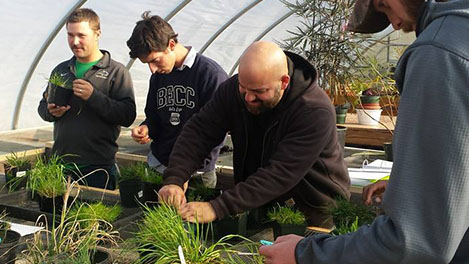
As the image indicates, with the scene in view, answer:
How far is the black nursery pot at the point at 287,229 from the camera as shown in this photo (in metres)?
1.69

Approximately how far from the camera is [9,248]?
4.59 ft

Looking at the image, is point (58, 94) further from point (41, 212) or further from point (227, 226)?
point (227, 226)

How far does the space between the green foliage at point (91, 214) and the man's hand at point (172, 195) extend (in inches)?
7.6

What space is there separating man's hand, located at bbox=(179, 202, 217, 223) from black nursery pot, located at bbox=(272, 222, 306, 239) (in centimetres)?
22

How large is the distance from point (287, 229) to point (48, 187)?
3.40 ft

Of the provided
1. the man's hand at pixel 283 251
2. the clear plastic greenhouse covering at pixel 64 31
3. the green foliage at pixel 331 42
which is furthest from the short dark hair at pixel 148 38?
the clear plastic greenhouse covering at pixel 64 31

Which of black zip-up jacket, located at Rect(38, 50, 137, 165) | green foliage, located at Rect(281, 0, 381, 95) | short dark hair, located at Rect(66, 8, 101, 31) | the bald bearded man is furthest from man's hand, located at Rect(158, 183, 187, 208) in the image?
green foliage, located at Rect(281, 0, 381, 95)

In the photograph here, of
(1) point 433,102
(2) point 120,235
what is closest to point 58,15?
(2) point 120,235

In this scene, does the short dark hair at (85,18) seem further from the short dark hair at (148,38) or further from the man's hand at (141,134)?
the man's hand at (141,134)

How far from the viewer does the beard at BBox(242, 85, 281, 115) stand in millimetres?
1975

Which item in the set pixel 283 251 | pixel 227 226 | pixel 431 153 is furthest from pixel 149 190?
pixel 431 153

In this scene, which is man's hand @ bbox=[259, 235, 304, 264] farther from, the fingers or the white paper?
the white paper

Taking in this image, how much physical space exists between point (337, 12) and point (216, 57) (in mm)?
4025

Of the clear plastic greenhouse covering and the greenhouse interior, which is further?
the clear plastic greenhouse covering
